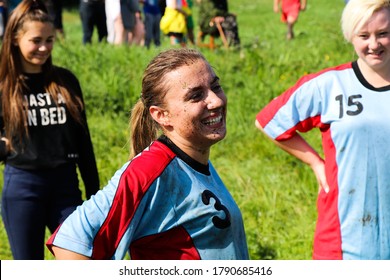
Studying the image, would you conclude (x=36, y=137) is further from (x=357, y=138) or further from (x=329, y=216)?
(x=357, y=138)

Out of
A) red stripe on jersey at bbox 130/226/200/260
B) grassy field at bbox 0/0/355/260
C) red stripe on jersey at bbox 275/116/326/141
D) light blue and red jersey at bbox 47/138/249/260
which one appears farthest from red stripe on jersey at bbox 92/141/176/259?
grassy field at bbox 0/0/355/260

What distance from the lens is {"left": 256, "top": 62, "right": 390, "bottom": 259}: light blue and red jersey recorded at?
410cm

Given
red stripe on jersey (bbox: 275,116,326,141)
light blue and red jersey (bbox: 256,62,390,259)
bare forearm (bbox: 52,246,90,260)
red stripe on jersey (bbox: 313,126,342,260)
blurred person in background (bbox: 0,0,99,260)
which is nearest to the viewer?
bare forearm (bbox: 52,246,90,260)

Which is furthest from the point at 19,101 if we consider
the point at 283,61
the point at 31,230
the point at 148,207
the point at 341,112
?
the point at 283,61

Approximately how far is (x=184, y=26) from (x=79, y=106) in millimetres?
7184

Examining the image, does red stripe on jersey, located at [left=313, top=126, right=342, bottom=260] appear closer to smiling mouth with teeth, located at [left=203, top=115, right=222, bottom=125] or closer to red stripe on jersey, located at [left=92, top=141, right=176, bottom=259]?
smiling mouth with teeth, located at [left=203, top=115, right=222, bottom=125]

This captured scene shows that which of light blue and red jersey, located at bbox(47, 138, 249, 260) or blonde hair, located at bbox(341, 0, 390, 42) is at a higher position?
blonde hair, located at bbox(341, 0, 390, 42)

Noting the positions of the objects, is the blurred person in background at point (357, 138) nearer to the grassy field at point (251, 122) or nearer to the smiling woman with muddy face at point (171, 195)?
the smiling woman with muddy face at point (171, 195)

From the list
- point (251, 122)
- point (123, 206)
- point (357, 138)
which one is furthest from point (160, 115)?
point (251, 122)

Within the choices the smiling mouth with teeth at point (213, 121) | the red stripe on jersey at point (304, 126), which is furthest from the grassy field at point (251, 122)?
the smiling mouth with teeth at point (213, 121)

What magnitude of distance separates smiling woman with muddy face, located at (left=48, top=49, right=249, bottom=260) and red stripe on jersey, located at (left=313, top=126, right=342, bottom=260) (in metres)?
1.01

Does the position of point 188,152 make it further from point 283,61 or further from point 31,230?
point 283,61

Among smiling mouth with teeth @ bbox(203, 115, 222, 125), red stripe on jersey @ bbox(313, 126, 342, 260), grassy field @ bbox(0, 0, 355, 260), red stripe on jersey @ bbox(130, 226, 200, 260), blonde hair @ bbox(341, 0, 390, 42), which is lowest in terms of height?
grassy field @ bbox(0, 0, 355, 260)

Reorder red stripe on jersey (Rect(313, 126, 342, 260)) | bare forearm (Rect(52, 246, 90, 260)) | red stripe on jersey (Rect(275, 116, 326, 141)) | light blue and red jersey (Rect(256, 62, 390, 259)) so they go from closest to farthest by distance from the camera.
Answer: bare forearm (Rect(52, 246, 90, 260)) → light blue and red jersey (Rect(256, 62, 390, 259)) → red stripe on jersey (Rect(313, 126, 342, 260)) → red stripe on jersey (Rect(275, 116, 326, 141))
